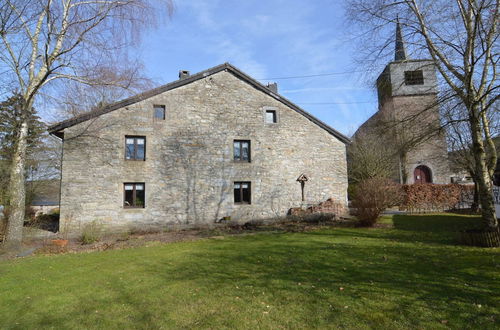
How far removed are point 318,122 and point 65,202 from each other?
1434 centimetres

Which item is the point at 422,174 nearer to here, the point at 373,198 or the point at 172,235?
the point at 373,198

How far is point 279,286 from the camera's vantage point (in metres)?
4.99

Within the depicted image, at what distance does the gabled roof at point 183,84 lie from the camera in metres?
12.8

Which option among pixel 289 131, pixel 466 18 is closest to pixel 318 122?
pixel 289 131

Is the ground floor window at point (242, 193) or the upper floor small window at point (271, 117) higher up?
the upper floor small window at point (271, 117)

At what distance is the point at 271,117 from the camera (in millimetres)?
16328

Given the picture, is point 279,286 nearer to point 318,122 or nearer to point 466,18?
point 466,18

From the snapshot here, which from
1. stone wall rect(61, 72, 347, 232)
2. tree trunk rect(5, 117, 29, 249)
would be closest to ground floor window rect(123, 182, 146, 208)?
stone wall rect(61, 72, 347, 232)

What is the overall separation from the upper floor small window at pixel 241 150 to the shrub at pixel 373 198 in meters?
6.43

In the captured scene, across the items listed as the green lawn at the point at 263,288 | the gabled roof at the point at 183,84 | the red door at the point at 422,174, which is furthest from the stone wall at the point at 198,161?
the red door at the point at 422,174

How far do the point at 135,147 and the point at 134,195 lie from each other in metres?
2.45

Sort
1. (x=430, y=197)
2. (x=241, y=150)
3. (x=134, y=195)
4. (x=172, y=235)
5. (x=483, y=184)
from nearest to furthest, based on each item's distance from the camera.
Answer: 1. (x=483, y=184)
2. (x=172, y=235)
3. (x=134, y=195)
4. (x=241, y=150)
5. (x=430, y=197)

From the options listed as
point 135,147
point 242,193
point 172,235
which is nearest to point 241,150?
point 242,193

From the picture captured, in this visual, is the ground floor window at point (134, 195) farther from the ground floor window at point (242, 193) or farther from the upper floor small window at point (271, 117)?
the upper floor small window at point (271, 117)
